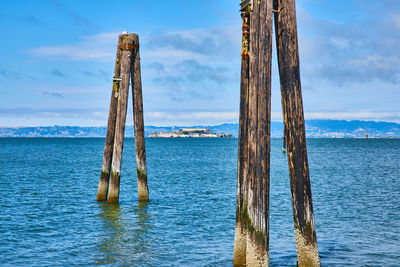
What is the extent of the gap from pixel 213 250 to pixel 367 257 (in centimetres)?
378

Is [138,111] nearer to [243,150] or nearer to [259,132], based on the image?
[243,150]

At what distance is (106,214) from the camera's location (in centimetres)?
1569

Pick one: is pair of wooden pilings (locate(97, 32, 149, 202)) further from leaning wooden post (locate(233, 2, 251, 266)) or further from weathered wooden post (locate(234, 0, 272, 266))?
weathered wooden post (locate(234, 0, 272, 266))

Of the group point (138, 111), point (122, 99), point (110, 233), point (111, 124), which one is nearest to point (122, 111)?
point (122, 99)

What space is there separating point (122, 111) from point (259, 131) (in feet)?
30.7

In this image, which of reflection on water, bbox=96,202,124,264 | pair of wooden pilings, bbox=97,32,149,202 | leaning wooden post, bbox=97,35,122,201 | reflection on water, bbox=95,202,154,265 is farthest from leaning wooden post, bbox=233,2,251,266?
leaning wooden post, bbox=97,35,122,201

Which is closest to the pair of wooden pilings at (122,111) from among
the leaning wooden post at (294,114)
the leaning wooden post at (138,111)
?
the leaning wooden post at (138,111)

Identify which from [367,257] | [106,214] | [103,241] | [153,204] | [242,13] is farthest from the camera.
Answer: [153,204]

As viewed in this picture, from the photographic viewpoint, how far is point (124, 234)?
41.9 ft

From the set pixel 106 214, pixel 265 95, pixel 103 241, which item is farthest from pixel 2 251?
pixel 265 95

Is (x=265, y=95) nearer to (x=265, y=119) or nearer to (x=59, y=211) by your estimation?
(x=265, y=119)

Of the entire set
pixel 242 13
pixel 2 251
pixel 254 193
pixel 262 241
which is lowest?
pixel 2 251

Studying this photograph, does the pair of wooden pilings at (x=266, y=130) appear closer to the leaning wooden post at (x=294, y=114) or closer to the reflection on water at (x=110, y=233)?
the leaning wooden post at (x=294, y=114)

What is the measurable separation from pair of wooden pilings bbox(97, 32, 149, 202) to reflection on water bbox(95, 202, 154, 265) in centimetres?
96
